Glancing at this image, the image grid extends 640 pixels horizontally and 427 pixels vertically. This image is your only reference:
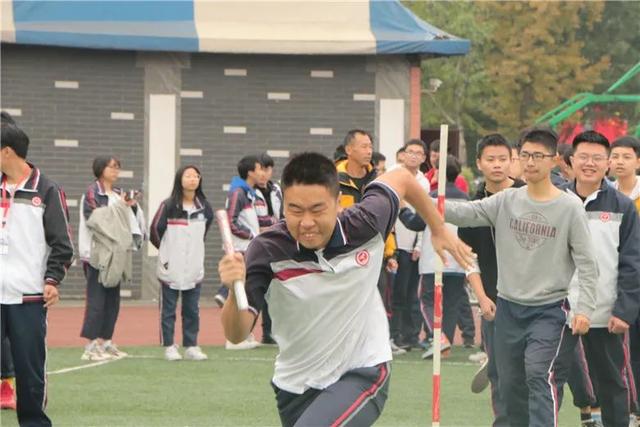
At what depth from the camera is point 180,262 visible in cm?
1480

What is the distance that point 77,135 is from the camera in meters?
21.8

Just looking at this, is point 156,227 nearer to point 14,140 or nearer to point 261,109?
point 14,140

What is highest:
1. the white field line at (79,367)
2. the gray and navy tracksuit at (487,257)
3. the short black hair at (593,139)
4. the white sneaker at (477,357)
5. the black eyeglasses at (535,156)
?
the short black hair at (593,139)

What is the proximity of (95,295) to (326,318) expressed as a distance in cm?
856

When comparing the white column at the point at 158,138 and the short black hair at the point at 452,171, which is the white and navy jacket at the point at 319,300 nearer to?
the short black hair at the point at 452,171

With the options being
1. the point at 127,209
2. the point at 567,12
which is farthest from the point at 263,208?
the point at 567,12

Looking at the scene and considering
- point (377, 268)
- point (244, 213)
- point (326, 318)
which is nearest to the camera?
point (326, 318)

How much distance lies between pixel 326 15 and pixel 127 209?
7802 millimetres

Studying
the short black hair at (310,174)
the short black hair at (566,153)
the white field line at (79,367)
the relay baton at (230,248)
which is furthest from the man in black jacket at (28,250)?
the short black hair at (566,153)

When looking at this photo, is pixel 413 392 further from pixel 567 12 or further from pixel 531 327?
pixel 567 12

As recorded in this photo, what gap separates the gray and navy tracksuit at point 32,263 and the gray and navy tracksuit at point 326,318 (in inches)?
128

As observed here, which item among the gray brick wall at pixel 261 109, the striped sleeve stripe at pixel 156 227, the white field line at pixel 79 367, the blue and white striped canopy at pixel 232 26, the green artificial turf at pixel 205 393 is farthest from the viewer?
the gray brick wall at pixel 261 109

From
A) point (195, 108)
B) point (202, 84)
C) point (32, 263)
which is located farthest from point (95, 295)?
point (202, 84)

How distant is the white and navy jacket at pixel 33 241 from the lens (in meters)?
9.42
